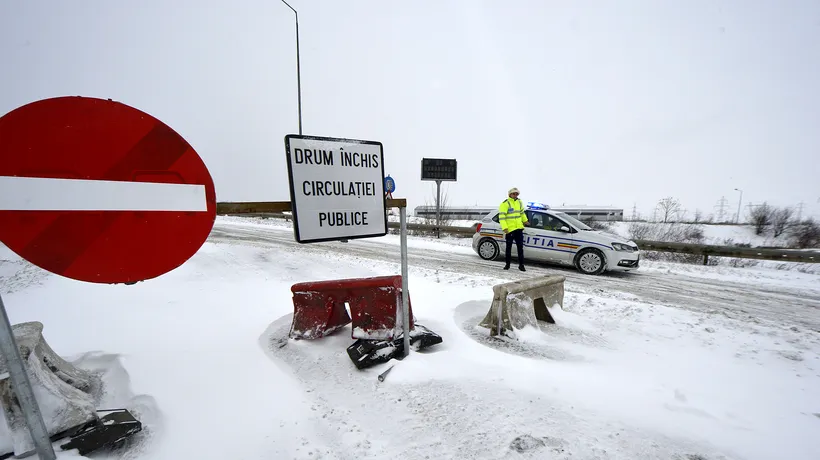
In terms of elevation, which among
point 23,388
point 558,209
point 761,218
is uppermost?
point 558,209

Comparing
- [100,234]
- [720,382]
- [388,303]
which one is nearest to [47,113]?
[100,234]

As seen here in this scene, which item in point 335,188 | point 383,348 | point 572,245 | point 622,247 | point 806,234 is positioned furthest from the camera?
point 806,234

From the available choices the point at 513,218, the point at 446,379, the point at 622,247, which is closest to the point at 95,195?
the point at 446,379

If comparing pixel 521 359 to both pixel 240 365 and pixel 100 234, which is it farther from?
pixel 100 234

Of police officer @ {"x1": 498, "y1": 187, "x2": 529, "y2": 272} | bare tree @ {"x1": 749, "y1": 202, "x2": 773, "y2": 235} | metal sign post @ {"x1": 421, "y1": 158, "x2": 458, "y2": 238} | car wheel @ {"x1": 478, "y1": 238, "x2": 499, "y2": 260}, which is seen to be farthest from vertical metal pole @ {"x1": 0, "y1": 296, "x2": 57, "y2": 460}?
bare tree @ {"x1": 749, "y1": 202, "x2": 773, "y2": 235}

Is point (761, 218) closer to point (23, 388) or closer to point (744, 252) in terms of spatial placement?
point (744, 252)

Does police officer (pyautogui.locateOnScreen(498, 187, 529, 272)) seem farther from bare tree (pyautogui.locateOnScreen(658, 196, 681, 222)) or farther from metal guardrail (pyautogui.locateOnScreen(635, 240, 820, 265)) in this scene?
bare tree (pyautogui.locateOnScreen(658, 196, 681, 222))

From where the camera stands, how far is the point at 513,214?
738 cm

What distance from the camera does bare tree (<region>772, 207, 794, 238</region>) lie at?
64.1ft

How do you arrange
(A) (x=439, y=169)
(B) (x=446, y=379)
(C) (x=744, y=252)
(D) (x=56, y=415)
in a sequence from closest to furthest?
(D) (x=56, y=415) < (B) (x=446, y=379) < (C) (x=744, y=252) < (A) (x=439, y=169)

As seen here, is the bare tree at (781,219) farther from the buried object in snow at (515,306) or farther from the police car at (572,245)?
the buried object in snow at (515,306)

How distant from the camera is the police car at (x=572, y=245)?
290 inches

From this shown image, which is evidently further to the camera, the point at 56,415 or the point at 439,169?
the point at 439,169

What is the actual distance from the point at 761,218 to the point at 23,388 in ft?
108
